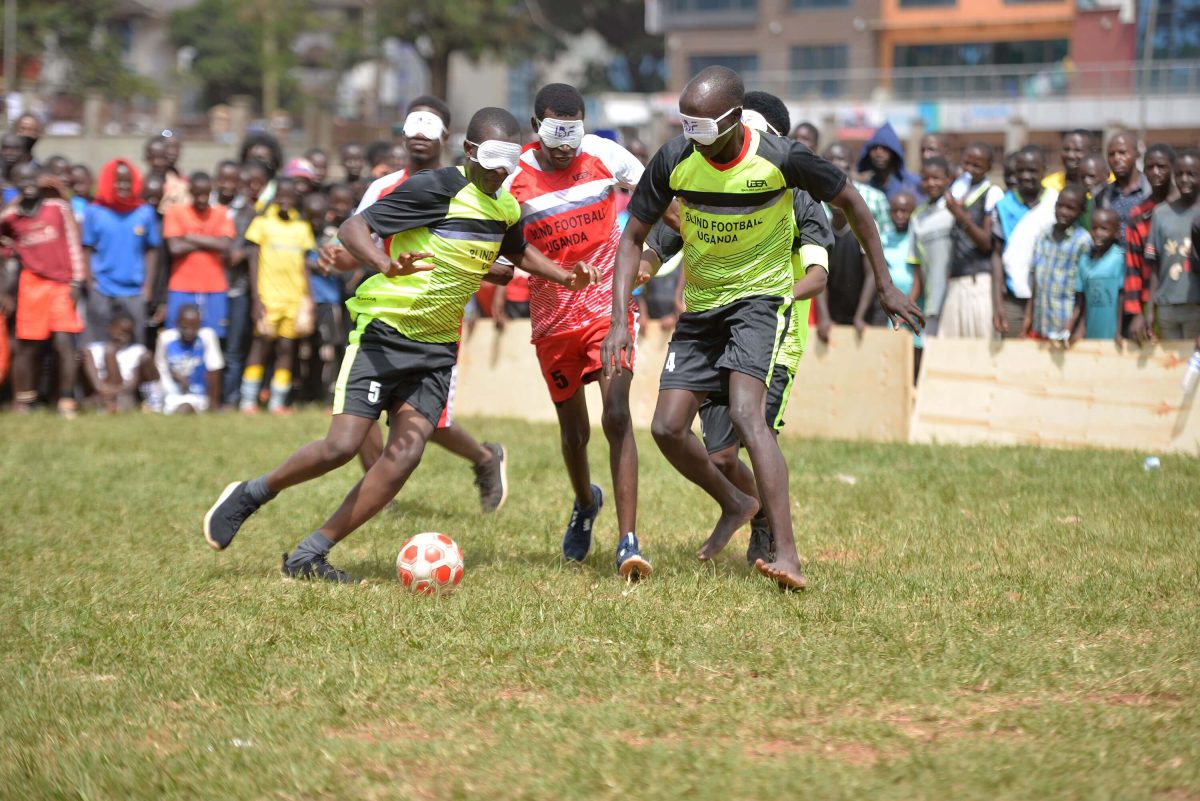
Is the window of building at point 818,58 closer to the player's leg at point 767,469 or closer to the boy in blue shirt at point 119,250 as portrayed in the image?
the boy in blue shirt at point 119,250

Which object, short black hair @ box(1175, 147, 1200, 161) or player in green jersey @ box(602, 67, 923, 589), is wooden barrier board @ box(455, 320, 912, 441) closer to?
short black hair @ box(1175, 147, 1200, 161)

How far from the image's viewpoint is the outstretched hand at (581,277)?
7.22 meters

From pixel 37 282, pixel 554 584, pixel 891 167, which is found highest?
pixel 891 167

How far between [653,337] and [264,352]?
161 inches

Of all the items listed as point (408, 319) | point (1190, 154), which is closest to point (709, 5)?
point (1190, 154)

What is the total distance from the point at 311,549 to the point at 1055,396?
22.0 ft

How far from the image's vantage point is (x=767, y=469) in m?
6.73

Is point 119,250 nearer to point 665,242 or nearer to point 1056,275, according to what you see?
point 665,242

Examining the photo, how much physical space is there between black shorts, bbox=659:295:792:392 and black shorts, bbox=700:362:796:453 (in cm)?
19

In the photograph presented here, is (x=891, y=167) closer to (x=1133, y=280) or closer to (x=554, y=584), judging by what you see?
(x=1133, y=280)

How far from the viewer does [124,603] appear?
6824 mm

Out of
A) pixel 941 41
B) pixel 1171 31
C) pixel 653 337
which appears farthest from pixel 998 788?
pixel 941 41

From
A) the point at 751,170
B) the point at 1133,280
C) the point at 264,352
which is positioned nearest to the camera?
the point at 751,170

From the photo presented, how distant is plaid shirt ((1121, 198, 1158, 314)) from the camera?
11.4 metres
